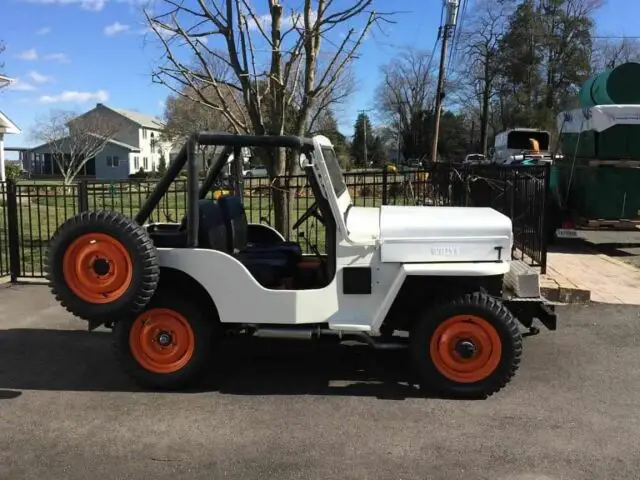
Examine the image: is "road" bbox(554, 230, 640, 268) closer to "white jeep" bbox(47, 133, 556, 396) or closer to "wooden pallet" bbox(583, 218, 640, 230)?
"wooden pallet" bbox(583, 218, 640, 230)

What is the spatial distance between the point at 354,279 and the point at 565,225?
750cm

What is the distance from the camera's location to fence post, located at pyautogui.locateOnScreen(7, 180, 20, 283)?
7.90 metres

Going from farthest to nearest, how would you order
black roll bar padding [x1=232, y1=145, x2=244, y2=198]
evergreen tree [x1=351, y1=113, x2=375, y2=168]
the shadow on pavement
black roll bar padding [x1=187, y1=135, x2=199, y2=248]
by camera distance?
evergreen tree [x1=351, y1=113, x2=375, y2=168] → black roll bar padding [x1=232, y1=145, x2=244, y2=198] → the shadow on pavement → black roll bar padding [x1=187, y1=135, x2=199, y2=248]

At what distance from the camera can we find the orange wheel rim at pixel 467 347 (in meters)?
4.26

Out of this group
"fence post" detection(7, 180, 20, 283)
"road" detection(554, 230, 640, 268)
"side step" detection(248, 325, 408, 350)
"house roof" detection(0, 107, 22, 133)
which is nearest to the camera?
"side step" detection(248, 325, 408, 350)

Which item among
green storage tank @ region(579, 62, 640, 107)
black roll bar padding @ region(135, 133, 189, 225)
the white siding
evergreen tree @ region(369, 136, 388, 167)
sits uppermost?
evergreen tree @ region(369, 136, 388, 167)

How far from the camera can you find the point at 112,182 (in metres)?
8.56

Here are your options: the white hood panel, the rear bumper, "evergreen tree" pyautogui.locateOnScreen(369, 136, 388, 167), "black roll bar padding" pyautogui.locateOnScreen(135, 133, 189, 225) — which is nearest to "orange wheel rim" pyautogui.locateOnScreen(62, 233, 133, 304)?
"black roll bar padding" pyautogui.locateOnScreen(135, 133, 189, 225)

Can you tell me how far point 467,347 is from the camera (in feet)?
13.9

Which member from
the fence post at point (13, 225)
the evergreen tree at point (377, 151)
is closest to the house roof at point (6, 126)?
the fence post at point (13, 225)

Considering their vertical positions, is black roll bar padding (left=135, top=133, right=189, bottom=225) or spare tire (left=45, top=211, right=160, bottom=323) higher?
black roll bar padding (left=135, top=133, right=189, bottom=225)

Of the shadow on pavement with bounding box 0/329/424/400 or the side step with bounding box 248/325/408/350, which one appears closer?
the side step with bounding box 248/325/408/350

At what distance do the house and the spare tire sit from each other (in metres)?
49.6

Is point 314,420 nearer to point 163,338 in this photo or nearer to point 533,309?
point 163,338
